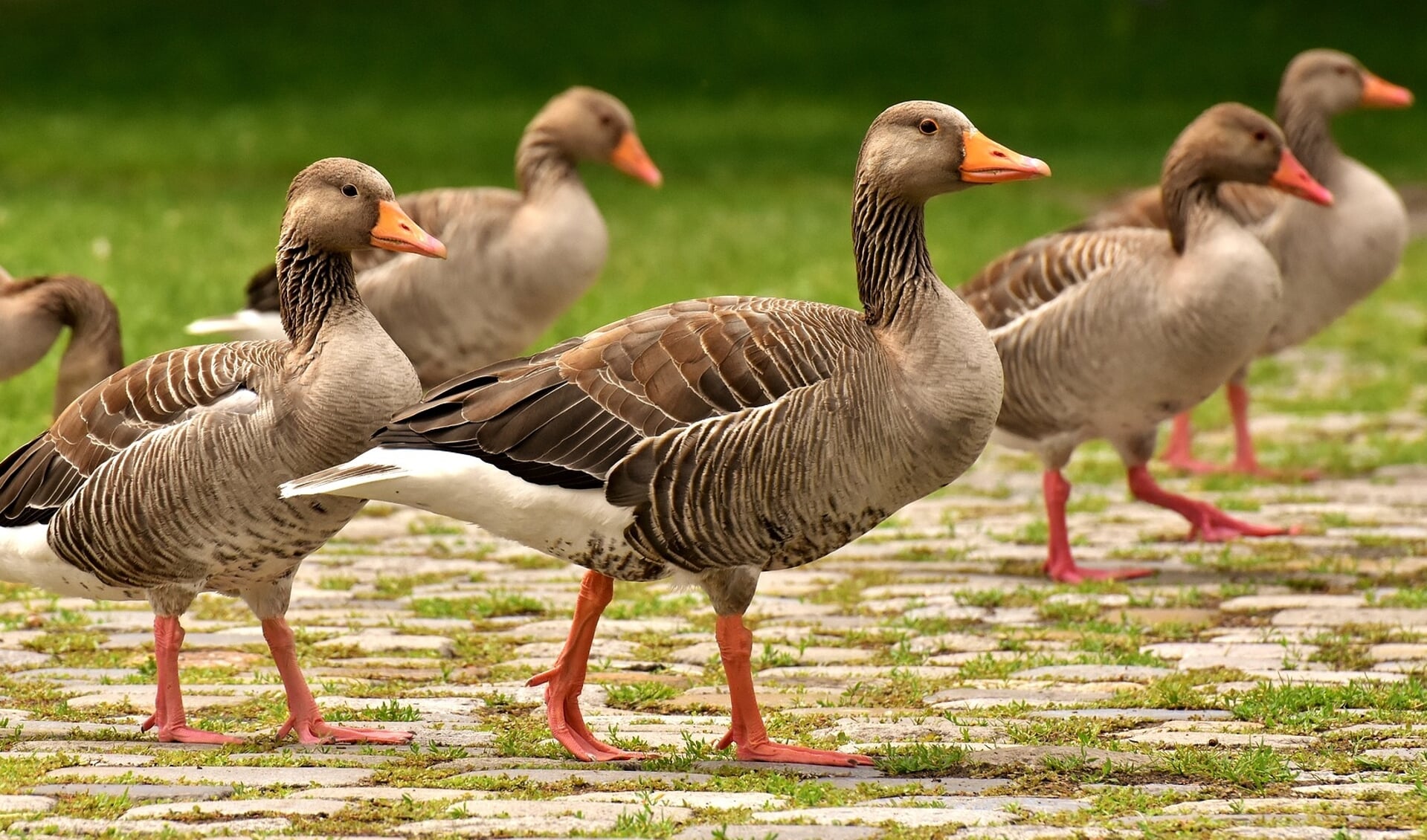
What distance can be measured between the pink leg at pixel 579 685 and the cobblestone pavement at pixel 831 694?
0.27 ft

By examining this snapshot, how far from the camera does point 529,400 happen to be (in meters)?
5.36

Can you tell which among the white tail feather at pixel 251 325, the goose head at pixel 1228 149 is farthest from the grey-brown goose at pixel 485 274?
the goose head at pixel 1228 149

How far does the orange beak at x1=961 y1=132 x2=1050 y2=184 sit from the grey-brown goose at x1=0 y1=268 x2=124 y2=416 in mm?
3617

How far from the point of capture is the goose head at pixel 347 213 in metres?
5.58

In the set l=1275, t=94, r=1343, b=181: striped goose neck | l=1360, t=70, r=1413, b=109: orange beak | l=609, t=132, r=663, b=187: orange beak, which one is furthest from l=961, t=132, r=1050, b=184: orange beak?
l=1360, t=70, r=1413, b=109: orange beak

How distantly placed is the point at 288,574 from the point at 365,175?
1253 millimetres

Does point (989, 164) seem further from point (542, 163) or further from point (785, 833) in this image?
point (542, 163)

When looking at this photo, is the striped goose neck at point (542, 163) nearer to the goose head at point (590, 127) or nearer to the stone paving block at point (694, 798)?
the goose head at point (590, 127)

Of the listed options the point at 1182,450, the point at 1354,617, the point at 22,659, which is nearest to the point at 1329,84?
the point at 1182,450

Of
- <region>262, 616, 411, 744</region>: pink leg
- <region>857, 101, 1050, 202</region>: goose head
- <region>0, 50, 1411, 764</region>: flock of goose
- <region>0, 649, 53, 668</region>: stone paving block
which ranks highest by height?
<region>857, 101, 1050, 202</region>: goose head

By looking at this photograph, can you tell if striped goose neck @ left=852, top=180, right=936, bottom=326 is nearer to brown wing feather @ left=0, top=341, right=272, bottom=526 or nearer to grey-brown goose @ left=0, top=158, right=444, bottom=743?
grey-brown goose @ left=0, top=158, right=444, bottom=743

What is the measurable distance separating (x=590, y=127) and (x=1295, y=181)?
158 inches

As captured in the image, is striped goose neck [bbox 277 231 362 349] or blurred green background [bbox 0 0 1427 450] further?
blurred green background [bbox 0 0 1427 450]

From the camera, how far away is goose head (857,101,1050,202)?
18.5 ft
